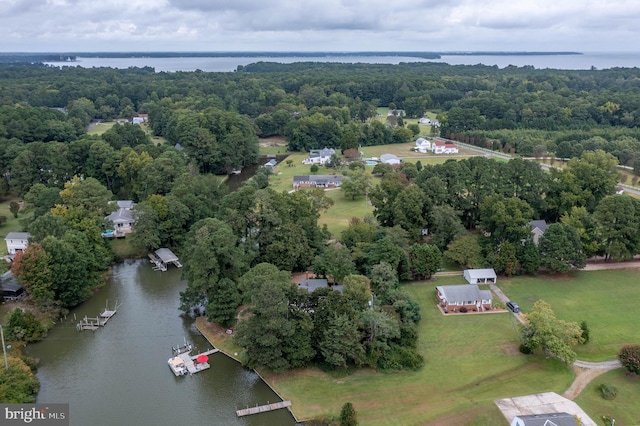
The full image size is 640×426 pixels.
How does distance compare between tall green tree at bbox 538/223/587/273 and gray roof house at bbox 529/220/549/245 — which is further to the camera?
gray roof house at bbox 529/220/549/245

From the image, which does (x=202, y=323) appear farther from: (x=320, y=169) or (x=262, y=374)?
(x=320, y=169)

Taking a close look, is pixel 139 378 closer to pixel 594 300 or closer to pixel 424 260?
pixel 424 260

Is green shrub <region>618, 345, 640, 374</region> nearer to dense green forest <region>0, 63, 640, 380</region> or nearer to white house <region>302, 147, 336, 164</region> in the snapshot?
dense green forest <region>0, 63, 640, 380</region>

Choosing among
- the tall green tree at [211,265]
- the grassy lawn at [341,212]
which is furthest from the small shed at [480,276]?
Result: the tall green tree at [211,265]

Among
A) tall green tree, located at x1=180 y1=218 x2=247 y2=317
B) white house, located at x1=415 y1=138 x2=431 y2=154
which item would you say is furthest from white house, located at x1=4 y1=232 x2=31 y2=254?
white house, located at x1=415 y1=138 x2=431 y2=154

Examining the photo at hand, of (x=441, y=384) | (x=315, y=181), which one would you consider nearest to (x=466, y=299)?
(x=441, y=384)

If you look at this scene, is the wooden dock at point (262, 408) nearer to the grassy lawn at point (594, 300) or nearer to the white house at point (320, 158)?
the grassy lawn at point (594, 300)
